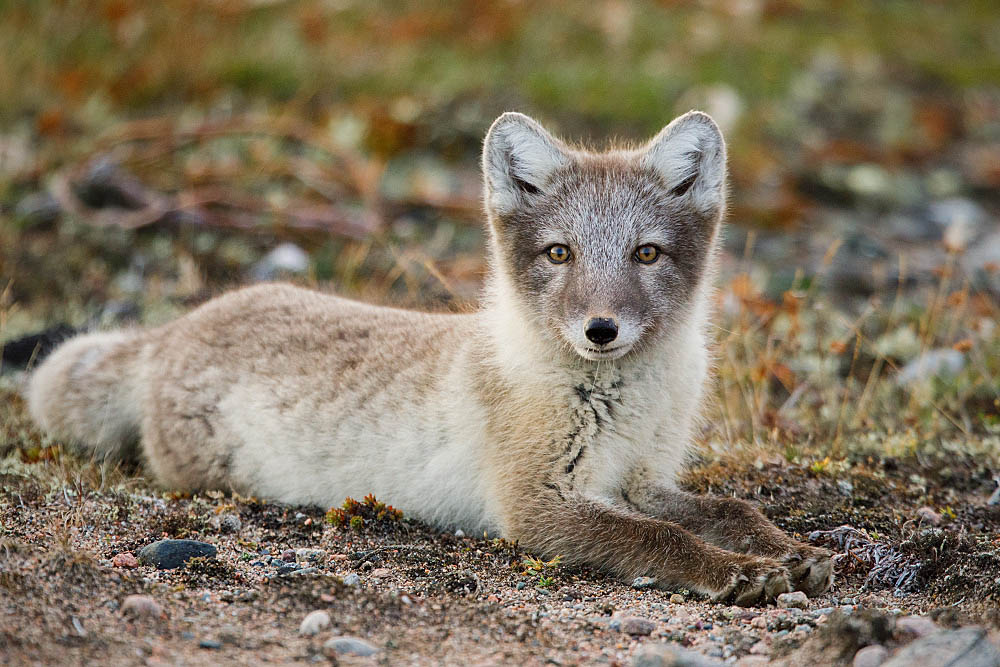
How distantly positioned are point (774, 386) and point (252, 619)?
13.6ft

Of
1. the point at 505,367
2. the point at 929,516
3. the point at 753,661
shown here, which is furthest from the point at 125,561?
the point at 929,516

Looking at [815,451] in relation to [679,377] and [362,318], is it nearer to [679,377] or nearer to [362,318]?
[679,377]

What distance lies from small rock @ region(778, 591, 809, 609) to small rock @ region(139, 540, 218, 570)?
6.78 ft

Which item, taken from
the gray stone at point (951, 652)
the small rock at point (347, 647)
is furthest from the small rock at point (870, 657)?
the small rock at point (347, 647)

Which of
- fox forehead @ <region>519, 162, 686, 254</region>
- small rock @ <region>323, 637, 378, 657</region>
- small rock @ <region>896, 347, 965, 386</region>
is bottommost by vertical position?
small rock @ <region>323, 637, 378, 657</region>

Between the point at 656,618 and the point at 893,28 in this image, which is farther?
the point at 893,28

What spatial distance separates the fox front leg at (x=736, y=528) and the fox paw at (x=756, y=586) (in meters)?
0.07

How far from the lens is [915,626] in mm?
3092

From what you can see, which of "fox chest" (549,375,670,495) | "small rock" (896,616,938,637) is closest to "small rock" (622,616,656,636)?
"small rock" (896,616,938,637)

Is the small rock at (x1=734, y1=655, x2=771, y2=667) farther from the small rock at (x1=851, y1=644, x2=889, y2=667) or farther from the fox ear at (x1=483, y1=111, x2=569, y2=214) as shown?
the fox ear at (x1=483, y1=111, x2=569, y2=214)

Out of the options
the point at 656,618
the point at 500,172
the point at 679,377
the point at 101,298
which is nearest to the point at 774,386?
the point at 679,377

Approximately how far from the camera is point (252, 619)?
3264mm

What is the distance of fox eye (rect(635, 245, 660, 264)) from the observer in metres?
4.34

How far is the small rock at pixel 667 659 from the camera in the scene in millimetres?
2959
